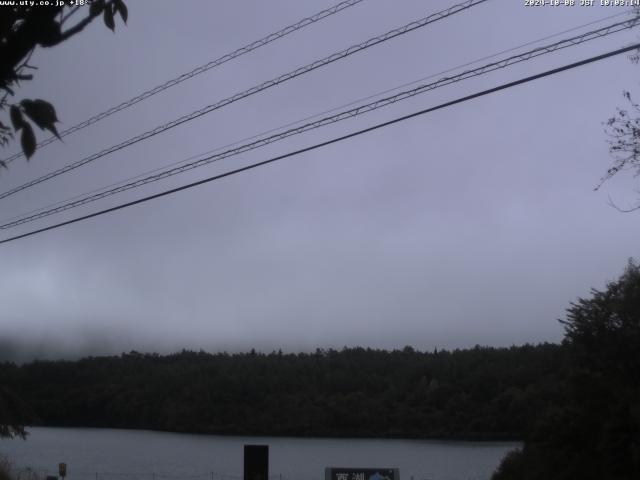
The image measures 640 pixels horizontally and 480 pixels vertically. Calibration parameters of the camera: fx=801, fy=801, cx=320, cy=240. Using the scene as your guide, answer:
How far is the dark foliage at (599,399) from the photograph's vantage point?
657 inches

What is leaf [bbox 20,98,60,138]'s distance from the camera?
3.23m

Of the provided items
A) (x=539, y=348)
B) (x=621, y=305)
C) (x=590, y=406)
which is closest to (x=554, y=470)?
(x=590, y=406)

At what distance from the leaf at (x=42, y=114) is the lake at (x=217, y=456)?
33.4 metres

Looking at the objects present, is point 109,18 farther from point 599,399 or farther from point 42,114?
point 599,399

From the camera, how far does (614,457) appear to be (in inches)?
Result: 659

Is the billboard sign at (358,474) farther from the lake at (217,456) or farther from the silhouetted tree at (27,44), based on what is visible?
the silhouetted tree at (27,44)

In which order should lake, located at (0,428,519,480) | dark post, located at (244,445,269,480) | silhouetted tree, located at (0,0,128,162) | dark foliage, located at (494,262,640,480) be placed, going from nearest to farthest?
silhouetted tree, located at (0,0,128,162)
dark foliage, located at (494,262,640,480)
dark post, located at (244,445,269,480)
lake, located at (0,428,519,480)

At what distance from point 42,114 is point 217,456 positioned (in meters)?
53.9

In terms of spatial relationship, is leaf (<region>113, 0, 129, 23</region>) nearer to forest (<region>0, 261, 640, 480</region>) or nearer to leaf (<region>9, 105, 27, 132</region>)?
leaf (<region>9, 105, 27, 132</region>)

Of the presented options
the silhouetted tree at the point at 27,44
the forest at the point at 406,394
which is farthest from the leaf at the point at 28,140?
the forest at the point at 406,394

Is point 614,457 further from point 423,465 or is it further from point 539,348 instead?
point 539,348

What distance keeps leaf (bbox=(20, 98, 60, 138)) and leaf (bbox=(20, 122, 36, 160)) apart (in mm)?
72

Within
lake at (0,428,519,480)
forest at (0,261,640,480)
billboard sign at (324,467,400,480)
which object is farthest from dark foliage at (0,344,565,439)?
billboard sign at (324,467,400,480)

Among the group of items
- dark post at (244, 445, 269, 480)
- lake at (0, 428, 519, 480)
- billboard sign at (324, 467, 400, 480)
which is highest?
dark post at (244, 445, 269, 480)
